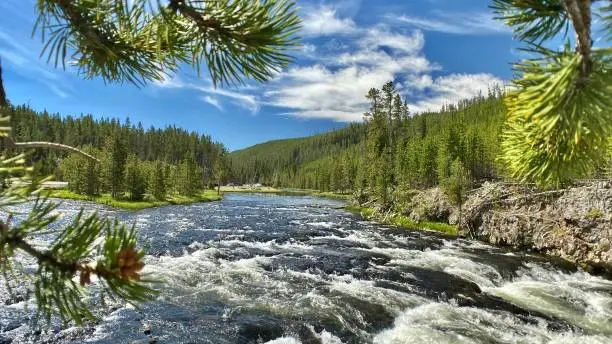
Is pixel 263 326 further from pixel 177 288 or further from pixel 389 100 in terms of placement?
pixel 389 100

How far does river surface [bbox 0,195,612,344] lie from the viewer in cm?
1421

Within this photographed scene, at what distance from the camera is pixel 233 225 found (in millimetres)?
40812

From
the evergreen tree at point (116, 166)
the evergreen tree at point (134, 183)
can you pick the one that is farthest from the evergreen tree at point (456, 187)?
the evergreen tree at point (116, 166)

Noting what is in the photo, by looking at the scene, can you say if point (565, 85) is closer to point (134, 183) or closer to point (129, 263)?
point (129, 263)

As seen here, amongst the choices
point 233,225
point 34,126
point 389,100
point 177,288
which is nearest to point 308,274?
point 177,288

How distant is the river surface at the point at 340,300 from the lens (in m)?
14.2

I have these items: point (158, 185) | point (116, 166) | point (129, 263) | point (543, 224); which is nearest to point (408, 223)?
point (543, 224)

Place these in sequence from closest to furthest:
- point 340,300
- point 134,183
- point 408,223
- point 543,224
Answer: point 340,300 → point 543,224 → point 408,223 → point 134,183

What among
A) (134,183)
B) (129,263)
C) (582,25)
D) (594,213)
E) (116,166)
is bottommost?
(594,213)

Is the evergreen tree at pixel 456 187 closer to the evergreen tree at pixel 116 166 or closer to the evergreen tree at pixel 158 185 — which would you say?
the evergreen tree at pixel 158 185

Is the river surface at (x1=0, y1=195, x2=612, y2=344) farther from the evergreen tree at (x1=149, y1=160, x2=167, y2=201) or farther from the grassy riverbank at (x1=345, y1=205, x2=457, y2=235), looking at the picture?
the evergreen tree at (x1=149, y1=160, x2=167, y2=201)

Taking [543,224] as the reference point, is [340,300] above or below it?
below

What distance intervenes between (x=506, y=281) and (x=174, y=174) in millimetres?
98706

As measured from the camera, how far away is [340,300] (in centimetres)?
1773
